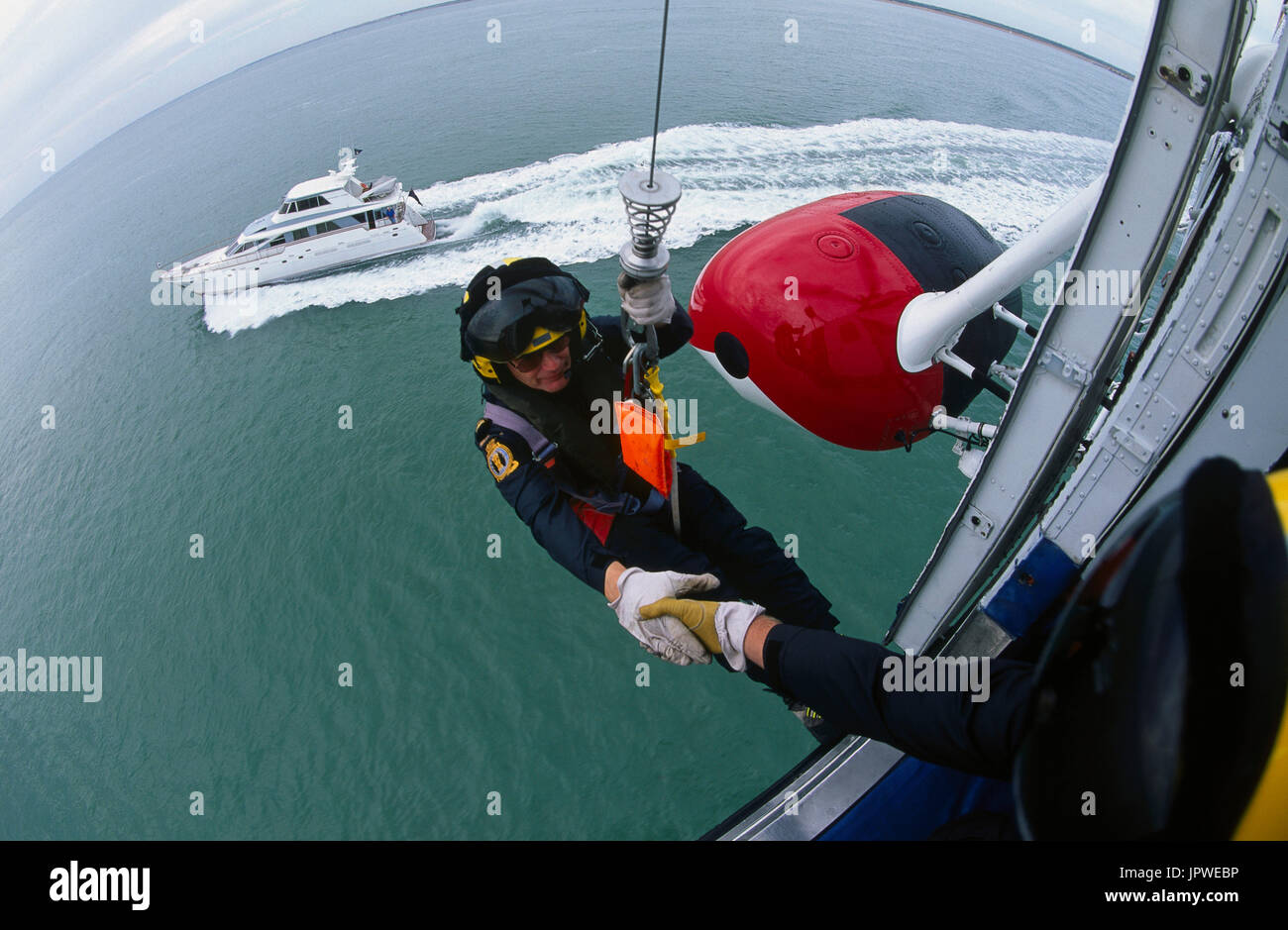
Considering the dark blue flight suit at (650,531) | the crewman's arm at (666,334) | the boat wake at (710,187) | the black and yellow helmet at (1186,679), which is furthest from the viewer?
the boat wake at (710,187)

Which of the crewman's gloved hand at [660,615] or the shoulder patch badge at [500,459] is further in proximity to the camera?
the shoulder patch badge at [500,459]

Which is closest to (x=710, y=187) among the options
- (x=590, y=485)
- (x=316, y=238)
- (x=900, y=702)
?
(x=316, y=238)

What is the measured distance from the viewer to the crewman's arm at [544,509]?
340 centimetres

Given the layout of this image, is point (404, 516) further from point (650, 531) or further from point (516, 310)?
point (516, 310)

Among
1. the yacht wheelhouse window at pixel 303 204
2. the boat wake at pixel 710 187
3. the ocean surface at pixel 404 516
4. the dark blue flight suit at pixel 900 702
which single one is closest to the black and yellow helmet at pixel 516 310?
the dark blue flight suit at pixel 900 702

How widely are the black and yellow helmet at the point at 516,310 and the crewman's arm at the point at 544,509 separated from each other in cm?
51

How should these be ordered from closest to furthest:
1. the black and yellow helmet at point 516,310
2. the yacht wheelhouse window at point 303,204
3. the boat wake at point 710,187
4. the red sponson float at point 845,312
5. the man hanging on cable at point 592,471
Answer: the man hanging on cable at point 592,471 < the black and yellow helmet at point 516,310 < the red sponson float at point 845,312 < the boat wake at point 710,187 < the yacht wheelhouse window at point 303,204

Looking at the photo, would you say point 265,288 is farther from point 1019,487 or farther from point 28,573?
point 1019,487

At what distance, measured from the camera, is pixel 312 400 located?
1155cm

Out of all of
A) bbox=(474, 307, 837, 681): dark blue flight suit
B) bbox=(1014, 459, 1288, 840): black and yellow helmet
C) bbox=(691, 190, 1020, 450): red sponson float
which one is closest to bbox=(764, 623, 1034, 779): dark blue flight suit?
bbox=(474, 307, 837, 681): dark blue flight suit

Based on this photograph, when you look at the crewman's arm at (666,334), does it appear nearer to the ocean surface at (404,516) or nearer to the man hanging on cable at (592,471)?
the man hanging on cable at (592,471)

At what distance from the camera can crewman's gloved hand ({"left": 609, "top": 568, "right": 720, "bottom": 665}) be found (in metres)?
2.96

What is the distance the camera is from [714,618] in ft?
9.70

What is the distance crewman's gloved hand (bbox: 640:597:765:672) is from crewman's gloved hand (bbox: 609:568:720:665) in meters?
0.03
